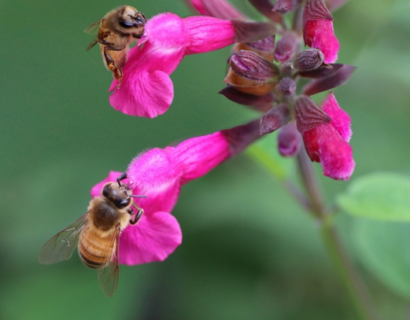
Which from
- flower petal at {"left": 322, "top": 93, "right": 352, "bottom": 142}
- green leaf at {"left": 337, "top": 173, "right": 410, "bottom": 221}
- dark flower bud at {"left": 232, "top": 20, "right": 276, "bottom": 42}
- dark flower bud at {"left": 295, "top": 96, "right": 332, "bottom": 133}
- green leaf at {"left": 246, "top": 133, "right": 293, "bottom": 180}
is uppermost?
dark flower bud at {"left": 232, "top": 20, "right": 276, "bottom": 42}

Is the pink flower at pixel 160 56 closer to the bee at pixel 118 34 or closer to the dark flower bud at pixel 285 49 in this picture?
the bee at pixel 118 34

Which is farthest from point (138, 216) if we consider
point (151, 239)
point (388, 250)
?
point (388, 250)

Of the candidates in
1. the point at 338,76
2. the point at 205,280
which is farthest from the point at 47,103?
the point at 338,76

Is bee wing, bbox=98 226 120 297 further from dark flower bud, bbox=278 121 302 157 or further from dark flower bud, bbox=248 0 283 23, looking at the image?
dark flower bud, bbox=248 0 283 23

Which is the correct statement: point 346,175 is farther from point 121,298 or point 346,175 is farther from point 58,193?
point 58,193

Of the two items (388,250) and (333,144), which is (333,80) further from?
(388,250)

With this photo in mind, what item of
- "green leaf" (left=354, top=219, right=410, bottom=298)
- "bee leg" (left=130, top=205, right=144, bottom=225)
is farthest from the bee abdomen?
"green leaf" (left=354, top=219, right=410, bottom=298)

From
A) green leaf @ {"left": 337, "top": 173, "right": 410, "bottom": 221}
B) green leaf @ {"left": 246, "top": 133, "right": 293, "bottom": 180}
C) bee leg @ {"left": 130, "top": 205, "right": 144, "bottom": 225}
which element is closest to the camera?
Answer: bee leg @ {"left": 130, "top": 205, "right": 144, "bottom": 225}
